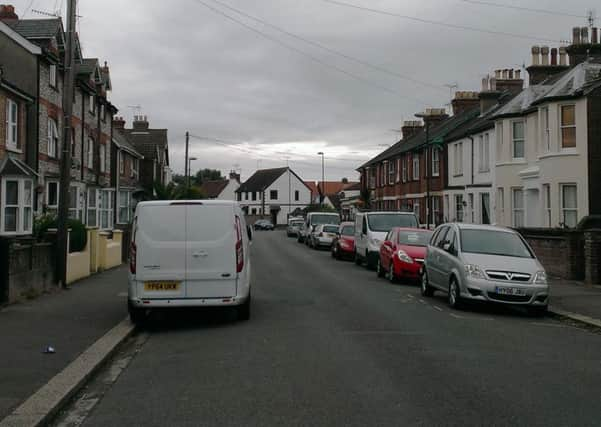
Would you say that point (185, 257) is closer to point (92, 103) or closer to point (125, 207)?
point (92, 103)

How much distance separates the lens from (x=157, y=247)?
37.7ft

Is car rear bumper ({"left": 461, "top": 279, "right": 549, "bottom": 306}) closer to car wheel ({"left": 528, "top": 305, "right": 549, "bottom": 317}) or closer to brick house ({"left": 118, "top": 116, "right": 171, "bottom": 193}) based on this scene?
car wheel ({"left": 528, "top": 305, "right": 549, "bottom": 317})

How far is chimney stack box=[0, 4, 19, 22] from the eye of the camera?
29750 millimetres

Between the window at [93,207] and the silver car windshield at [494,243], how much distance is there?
25791mm

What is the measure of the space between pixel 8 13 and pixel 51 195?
308 inches

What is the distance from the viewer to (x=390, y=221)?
26484 mm

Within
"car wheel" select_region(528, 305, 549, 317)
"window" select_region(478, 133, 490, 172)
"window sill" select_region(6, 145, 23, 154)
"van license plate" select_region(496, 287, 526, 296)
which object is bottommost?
"car wheel" select_region(528, 305, 549, 317)

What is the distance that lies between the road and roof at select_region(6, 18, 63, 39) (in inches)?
795

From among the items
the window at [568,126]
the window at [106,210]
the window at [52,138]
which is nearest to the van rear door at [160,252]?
the window at [568,126]

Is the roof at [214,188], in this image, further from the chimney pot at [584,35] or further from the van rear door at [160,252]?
the van rear door at [160,252]

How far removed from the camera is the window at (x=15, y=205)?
2405 cm

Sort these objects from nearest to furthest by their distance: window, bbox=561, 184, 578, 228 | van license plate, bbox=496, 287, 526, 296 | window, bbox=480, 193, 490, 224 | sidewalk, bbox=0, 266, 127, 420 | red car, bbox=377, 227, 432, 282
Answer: sidewalk, bbox=0, 266, 127, 420 → van license plate, bbox=496, 287, 526, 296 → red car, bbox=377, 227, 432, 282 → window, bbox=561, 184, 578, 228 → window, bbox=480, 193, 490, 224

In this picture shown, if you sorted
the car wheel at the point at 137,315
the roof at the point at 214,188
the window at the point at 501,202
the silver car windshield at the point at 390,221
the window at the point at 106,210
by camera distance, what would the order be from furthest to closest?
the roof at the point at 214,188 < the window at the point at 106,210 < the window at the point at 501,202 < the silver car windshield at the point at 390,221 < the car wheel at the point at 137,315

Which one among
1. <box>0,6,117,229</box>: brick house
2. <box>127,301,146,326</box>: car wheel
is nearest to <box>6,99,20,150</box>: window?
<box>0,6,117,229</box>: brick house
